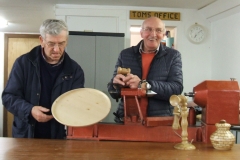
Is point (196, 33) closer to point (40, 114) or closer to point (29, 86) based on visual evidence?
point (29, 86)

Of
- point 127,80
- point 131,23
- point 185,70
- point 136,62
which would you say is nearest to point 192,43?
point 185,70

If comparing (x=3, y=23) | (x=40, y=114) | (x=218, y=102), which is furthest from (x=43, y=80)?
(x=3, y=23)

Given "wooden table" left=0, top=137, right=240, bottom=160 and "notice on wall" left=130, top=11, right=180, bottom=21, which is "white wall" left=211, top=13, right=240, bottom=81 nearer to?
"notice on wall" left=130, top=11, right=180, bottom=21

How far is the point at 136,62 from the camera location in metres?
1.86

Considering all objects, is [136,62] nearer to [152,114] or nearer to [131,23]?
[152,114]

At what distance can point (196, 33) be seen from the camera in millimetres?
3936

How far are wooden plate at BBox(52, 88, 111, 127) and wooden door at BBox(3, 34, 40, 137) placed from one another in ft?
17.1

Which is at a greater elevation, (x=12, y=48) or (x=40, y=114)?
(x=12, y=48)

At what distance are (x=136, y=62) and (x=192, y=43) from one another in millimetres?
2284

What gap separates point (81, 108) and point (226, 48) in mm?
2594

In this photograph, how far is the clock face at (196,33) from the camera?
12.9 feet

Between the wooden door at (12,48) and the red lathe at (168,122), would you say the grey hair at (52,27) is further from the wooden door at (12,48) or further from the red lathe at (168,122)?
the wooden door at (12,48)

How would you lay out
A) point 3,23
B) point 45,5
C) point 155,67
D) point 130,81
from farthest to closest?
point 3,23, point 45,5, point 155,67, point 130,81

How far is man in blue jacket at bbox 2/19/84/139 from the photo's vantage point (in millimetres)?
1555
